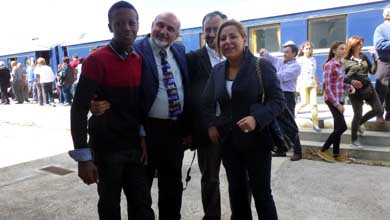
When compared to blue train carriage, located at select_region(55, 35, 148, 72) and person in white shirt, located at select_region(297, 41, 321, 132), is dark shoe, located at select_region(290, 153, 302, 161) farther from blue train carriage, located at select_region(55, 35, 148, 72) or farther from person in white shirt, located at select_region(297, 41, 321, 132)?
blue train carriage, located at select_region(55, 35, 148, 72)

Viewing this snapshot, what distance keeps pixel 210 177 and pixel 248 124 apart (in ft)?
2.76

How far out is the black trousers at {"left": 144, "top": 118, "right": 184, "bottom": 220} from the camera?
2598 millimetres

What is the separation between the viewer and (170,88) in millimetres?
2643

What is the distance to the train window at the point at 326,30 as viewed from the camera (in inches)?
354

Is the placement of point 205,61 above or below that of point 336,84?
above

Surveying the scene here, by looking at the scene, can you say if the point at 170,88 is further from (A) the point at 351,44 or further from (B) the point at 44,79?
(B) the point at 44,79

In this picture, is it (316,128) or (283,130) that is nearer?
(283,130)

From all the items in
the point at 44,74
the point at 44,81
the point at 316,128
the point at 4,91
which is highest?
the point at 44,74

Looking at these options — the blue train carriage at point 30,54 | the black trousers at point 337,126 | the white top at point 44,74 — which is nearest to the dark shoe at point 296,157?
the black trousers at point 337,126

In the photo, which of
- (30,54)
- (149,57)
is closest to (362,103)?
(149,57)

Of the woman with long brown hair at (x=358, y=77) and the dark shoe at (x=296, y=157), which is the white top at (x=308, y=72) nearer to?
the woman with long brown hair at (x=358, y=77)


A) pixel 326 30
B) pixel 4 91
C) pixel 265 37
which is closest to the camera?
pixel 326 30

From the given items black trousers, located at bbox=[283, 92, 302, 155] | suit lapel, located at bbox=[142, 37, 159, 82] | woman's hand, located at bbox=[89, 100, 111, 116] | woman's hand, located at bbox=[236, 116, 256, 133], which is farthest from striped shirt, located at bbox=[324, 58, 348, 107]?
woman's hand, located at bbox=[89, 100, 111, 116]

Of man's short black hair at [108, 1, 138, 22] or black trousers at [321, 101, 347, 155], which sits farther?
black trousers at [321, 101, 347, 155]
